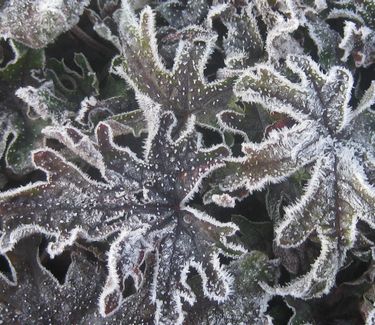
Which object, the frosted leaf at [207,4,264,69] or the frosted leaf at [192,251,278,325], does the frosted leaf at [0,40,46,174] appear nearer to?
the frosted leaf at [207,4,264,69]

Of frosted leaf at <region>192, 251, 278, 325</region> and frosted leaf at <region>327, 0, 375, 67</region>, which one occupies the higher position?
frosted leaf at <region>327, 0, 375, 67</region>

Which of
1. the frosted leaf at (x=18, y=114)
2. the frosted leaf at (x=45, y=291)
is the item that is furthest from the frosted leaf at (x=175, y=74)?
the frosted leaf at (x=45, y=291)

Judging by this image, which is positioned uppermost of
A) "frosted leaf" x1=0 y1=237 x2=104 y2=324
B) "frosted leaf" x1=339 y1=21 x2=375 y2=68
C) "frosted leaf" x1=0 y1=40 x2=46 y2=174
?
"frosted leaf" x1=339 y1=21 x2=375 y2=68

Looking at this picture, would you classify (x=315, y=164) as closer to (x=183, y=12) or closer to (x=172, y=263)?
(x=172, y=263)

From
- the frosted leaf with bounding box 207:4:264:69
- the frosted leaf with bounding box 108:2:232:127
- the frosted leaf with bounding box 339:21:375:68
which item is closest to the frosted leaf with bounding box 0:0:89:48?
the frosted leaf with bounding box 108:2:232:127

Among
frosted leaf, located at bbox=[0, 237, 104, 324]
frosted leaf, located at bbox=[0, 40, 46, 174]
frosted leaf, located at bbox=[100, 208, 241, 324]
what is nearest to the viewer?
frosted leaf, located at bbox=[100, 208, 241, 324]

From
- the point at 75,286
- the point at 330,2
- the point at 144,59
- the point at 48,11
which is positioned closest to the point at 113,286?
the point at 75,286

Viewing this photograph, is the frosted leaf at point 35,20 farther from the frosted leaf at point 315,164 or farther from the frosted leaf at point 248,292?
the frosted leaf at point 248,292

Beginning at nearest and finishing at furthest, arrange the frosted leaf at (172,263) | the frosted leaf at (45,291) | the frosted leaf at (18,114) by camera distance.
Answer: the frosted leaf at (172,263), the frosted leaf at (45,291), the frosted leaf at (18,114)
